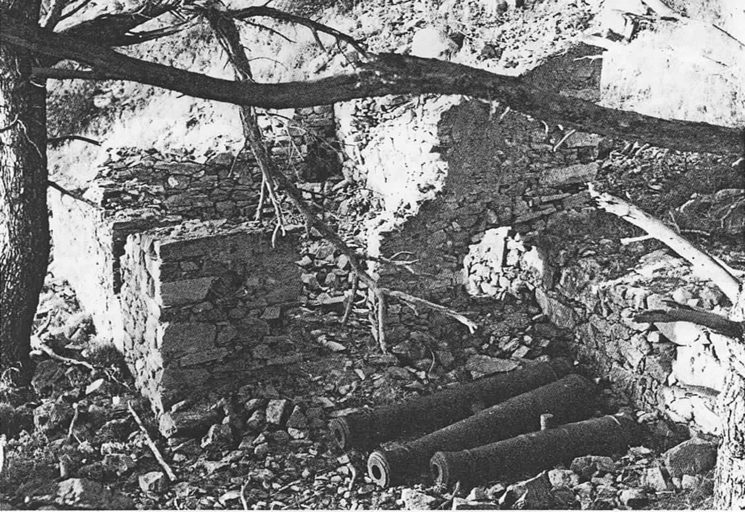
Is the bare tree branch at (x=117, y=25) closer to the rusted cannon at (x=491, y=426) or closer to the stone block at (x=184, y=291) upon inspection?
the stone block at (x=184, y=291)

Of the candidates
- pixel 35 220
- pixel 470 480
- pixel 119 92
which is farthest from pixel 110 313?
pixel 470 480

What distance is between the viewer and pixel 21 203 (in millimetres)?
7043

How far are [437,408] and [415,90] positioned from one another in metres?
2.85

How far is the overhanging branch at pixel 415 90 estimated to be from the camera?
462 cm

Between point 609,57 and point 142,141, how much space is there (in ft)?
16.4

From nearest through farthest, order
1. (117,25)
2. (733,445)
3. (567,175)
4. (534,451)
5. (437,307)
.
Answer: (733,445) → (437,307) → (534,451) → (117,25) → (567,175)

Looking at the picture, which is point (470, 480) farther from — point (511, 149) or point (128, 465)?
point (511, 149)

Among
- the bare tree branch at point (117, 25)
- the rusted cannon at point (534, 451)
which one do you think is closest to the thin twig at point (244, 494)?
the rusted cannon at point (534, 451)

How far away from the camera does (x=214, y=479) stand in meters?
5.92

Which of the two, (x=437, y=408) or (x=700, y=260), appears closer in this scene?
(x=700, y=260)

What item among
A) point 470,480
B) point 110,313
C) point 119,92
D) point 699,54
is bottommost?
point 470,480

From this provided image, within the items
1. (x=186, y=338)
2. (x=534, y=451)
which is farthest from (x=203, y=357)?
(x=534, y=451)

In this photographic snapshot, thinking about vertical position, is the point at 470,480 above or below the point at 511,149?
below

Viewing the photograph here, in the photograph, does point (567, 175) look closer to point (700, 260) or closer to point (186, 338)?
point (700, 260)
